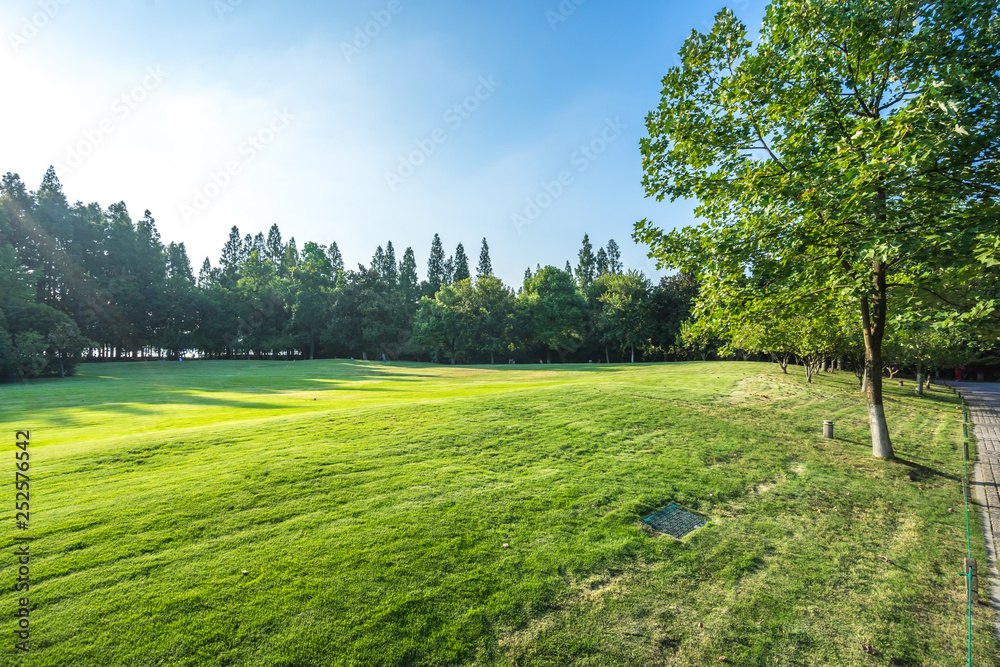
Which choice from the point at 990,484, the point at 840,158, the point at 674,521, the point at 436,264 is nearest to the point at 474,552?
the point at 674,521

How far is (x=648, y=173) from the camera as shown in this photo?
37.3 feet

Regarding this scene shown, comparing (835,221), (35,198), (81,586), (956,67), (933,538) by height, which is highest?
(35,198)

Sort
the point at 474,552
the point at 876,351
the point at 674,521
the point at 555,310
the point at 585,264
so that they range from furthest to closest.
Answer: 1. the point at 585,264
2. the point at 555,310
3. the point at 876,351
4. the point at 674,521
5. the point at 474,552

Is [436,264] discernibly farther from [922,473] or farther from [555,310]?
[922,473]

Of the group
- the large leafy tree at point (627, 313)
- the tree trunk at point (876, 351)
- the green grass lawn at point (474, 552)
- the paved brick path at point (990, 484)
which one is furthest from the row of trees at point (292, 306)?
the green grass lawn at point (474, 552)

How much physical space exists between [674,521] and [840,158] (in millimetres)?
7551

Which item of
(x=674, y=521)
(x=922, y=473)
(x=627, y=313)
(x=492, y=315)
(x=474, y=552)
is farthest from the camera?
(x=492, y=315)

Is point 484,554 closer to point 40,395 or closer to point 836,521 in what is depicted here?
point 836,521

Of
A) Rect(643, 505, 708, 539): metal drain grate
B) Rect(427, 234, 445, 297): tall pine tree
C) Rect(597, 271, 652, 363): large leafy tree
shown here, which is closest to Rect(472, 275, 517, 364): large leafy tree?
Rect(597, 271, 652, 363): large leafy tree

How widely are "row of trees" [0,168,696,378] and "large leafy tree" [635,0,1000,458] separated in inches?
1974

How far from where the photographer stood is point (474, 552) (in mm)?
5590

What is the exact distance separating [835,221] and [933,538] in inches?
237

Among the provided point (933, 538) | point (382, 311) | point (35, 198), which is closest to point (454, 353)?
point (382, 311)

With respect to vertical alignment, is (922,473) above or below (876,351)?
below
